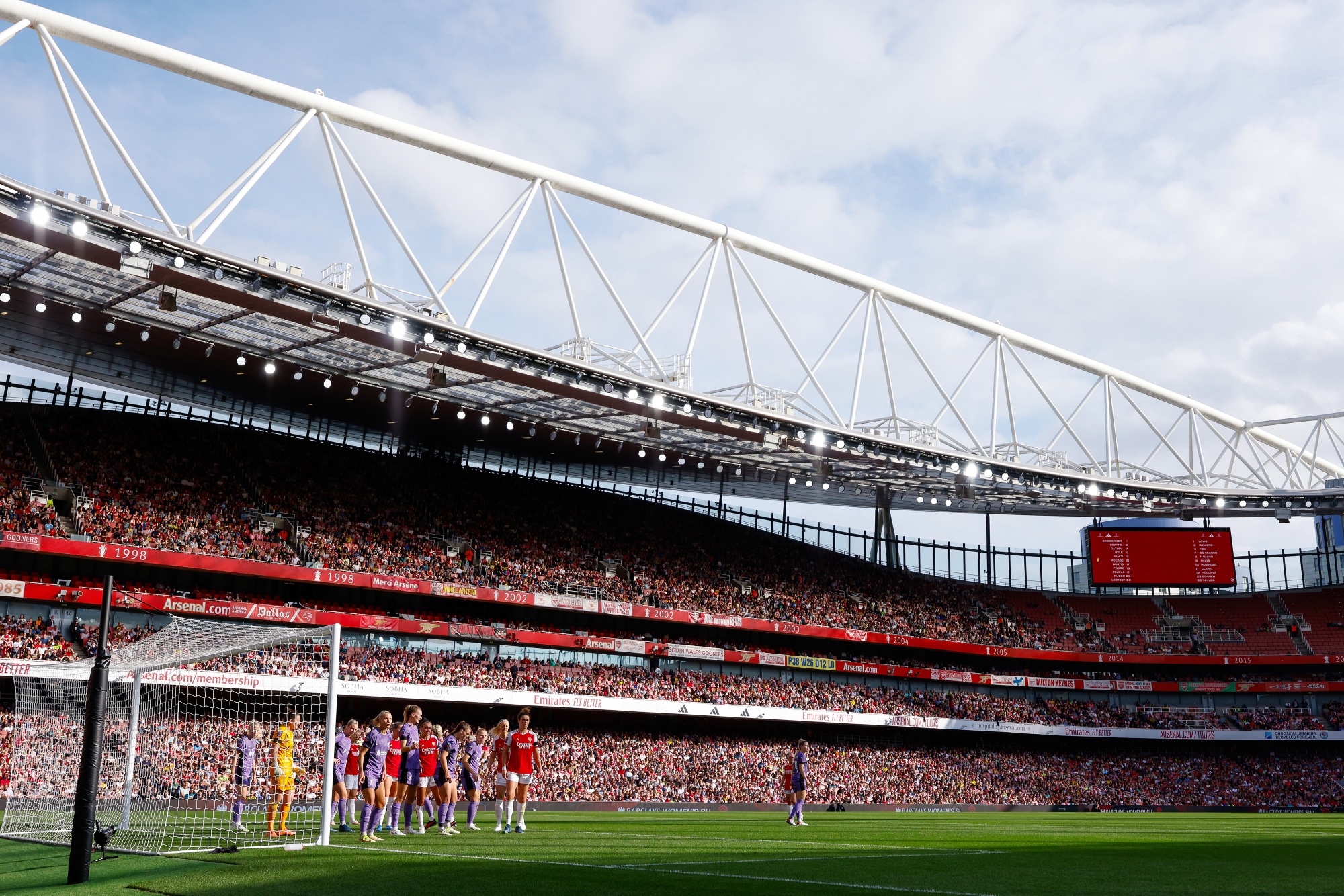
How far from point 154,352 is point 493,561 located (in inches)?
605

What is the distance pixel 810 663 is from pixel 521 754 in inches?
1388

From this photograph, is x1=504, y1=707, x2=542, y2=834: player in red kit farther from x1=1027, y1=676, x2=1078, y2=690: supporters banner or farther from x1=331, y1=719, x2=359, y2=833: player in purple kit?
x1=1027, y1=676, x2=1078, y2=690: supporters banner

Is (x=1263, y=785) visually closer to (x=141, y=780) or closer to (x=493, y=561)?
(x=493, y=561)

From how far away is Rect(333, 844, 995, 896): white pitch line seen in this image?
10.0 meters

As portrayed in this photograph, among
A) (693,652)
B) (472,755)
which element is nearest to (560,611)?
(693,652)

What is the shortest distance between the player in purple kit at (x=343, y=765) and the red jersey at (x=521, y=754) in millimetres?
2630

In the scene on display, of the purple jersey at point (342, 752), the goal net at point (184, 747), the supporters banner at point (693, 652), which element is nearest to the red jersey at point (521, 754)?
the purple jersey at point (342, 752)

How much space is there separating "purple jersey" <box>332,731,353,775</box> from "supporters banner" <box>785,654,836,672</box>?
36159 millimetres

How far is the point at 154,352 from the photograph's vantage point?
36938 millimetres

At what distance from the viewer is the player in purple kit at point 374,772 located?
15352 mm

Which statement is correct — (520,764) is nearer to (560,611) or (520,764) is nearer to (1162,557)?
(560,611)

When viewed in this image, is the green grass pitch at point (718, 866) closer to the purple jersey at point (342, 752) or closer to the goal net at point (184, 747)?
the purple jersey at point (342, 752)

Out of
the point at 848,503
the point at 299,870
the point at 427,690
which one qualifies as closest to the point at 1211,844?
the point at 299,870

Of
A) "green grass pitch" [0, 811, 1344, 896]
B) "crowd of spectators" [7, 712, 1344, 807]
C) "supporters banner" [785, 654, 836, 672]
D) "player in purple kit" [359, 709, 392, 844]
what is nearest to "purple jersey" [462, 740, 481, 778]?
"green grass pitch" [0, 811, 1344, 896]
